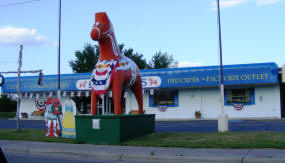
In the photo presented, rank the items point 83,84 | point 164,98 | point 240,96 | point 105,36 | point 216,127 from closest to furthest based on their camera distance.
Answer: point 105,36
point 216,127
point 240,96
point 164,98
point 83,84

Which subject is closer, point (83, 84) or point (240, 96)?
point (240, 96)

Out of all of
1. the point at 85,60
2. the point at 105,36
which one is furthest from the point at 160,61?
the point at 105,36

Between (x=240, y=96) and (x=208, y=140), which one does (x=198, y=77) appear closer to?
(x=240, y=96)

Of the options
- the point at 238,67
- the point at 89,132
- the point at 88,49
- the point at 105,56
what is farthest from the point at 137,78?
the point at 88,49

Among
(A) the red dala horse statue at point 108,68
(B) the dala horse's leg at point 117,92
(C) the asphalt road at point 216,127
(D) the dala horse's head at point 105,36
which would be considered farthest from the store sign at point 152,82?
(B) the dala horse's leg at point 117,92

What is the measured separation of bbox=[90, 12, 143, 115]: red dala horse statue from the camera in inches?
470

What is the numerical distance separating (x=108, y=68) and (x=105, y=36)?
1311 mm

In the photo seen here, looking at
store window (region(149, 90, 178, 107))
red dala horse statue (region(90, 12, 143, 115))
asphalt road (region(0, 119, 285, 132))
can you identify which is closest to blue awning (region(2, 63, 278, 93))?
store window (region(149, 90, 178, 107))

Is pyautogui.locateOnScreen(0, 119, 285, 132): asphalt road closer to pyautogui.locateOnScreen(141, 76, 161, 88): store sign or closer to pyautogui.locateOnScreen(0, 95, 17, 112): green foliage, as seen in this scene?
pyautogui.locateOnScreen(141, 76, 161, 88): store sign

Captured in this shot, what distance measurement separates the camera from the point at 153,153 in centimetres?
945

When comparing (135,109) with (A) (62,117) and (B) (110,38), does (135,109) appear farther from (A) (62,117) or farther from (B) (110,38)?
(B) (110,38)

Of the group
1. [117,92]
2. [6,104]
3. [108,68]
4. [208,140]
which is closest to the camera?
[208,140]

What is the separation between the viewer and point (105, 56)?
40.8 ft

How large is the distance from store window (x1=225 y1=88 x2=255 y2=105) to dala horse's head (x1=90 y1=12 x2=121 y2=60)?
1760 centimetres
